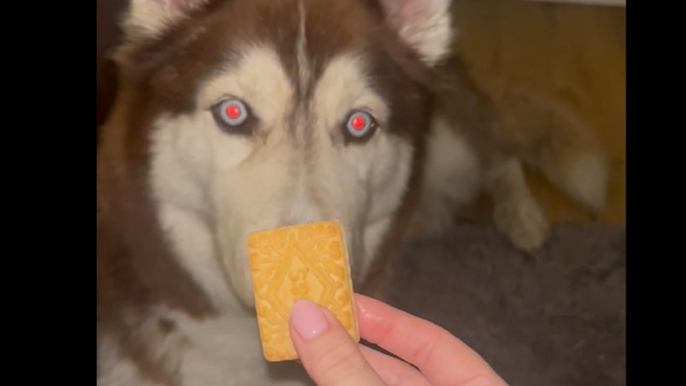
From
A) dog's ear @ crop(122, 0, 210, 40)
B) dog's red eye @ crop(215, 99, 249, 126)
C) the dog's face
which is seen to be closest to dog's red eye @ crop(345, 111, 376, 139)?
the dog's face

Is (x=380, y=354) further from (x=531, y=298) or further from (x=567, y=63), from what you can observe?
(x=567, y=63)

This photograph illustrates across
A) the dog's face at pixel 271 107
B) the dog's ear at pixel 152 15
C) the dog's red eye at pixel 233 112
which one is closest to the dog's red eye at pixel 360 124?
the dog's face at pixel 271 107

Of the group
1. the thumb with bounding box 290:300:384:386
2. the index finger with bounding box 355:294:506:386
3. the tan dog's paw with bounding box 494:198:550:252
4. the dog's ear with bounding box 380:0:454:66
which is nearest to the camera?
the thumb with bounding box 290:300:384:386

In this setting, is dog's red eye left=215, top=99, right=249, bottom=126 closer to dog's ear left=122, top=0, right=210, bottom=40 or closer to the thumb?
dog's ear left=122, top=0, right=210, bottom=40

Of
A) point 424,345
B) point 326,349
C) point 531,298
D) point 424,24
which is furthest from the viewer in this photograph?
point 531,298

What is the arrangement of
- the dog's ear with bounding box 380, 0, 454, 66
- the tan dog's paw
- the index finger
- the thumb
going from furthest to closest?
the tan dog's paw → the dog's ear with bounding box 380, 0, 454, 66 → the index finger → the thumb

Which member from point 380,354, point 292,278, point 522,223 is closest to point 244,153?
point 292,278
